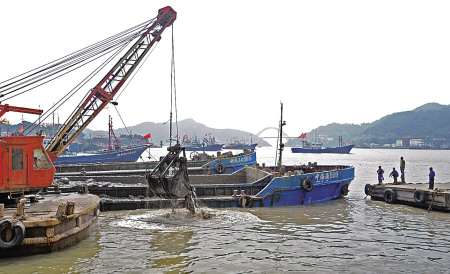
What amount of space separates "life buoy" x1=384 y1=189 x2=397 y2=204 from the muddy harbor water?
2805mm

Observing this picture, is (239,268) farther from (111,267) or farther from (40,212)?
(40,212)

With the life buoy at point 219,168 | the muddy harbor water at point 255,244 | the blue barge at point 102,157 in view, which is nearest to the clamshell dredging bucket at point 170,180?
the muddy harbor water at point 255,244

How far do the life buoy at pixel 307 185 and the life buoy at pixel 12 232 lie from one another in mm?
13813

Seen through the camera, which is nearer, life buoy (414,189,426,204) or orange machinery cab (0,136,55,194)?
orange machinery cab (0,136,55,194)

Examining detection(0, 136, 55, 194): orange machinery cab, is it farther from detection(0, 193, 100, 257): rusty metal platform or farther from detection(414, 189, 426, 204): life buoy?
detection(414, 189, 426, 204): life buoy

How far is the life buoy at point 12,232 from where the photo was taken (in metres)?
7.79

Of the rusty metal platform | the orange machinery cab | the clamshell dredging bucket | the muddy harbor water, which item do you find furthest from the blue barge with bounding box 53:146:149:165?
the rusty metal platform

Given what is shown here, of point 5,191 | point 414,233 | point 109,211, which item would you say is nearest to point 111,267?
point 5,191

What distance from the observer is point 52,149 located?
805 inches

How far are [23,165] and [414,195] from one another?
18.6 meters

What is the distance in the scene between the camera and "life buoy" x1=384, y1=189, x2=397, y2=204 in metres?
18.9

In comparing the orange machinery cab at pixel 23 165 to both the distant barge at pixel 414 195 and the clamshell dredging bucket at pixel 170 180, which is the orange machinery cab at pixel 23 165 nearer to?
the clamshell dredging bucket at pixel 170 180

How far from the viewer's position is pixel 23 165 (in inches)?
391

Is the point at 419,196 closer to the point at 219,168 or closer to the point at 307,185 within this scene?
the point at 307,185
